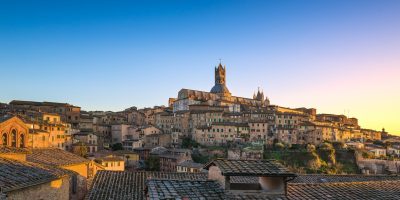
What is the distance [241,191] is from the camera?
40.3ft

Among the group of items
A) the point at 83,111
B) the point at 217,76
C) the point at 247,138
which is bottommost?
the point at 247,138

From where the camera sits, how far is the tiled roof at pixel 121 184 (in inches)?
783

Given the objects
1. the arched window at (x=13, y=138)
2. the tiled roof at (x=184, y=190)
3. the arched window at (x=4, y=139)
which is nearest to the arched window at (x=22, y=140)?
the arched window at (x=13, y=138)

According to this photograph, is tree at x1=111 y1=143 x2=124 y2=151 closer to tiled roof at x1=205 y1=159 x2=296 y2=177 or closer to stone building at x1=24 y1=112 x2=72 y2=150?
stone building at x1=24 y1=112 x2=72 y2=150

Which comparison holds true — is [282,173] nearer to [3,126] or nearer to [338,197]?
[338,197]

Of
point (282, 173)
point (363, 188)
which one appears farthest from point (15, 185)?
point (363, 188)

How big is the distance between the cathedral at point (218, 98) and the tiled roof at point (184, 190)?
103140 mm

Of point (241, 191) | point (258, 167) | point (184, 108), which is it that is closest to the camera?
point (241, 191)

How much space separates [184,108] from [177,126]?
11.3 meters

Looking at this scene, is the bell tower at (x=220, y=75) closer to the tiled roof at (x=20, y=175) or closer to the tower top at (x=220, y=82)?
the tower top at (x=220, y=82)

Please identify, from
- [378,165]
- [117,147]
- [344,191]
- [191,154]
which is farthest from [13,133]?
[378,165]

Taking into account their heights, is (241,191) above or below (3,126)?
below

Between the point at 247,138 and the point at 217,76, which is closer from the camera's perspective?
the point at 247,138

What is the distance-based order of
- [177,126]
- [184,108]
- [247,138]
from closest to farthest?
[247,138]
[177,126]
[184,108]
